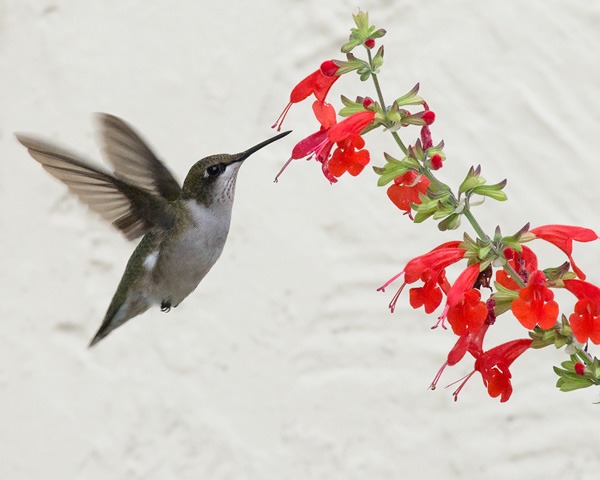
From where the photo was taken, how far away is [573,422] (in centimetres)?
193

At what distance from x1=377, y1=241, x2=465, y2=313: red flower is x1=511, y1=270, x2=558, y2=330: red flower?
0.25 ft

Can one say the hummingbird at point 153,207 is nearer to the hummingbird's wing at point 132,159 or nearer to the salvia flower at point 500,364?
the hummingbird's wing at point 132,159

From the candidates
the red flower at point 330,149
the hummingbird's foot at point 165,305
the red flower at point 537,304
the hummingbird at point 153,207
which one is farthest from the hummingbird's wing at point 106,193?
the red flower at point 537,304

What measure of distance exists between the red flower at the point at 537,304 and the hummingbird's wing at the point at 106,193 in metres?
0.57

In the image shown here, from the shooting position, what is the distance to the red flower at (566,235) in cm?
68

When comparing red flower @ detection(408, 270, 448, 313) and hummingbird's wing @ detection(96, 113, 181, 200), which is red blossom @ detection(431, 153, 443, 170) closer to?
red flower @ detection(408, 270, 448, 313)

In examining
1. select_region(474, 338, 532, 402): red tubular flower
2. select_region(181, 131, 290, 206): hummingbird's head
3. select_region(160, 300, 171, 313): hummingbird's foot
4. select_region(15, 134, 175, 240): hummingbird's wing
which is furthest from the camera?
select_region(160, 300, 171, 313): hummingbird's foot

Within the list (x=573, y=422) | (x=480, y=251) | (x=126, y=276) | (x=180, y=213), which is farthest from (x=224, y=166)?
(x=573, y=422)

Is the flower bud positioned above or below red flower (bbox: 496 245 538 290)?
above

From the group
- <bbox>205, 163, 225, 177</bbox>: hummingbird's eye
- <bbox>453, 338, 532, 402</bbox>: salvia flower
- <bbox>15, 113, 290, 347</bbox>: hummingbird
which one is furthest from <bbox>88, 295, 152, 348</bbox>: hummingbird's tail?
<bbox>453, 338, 532, 402</bbox>: salvia flower

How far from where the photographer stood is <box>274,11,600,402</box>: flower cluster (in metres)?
0.64

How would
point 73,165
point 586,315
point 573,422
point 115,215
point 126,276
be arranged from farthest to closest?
point 573,422 < point 126,276 < point 115,215 < point 73,165 < point 586,315

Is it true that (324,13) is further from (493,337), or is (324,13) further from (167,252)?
(167,252)

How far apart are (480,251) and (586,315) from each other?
0.09 m
